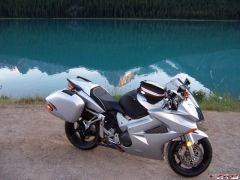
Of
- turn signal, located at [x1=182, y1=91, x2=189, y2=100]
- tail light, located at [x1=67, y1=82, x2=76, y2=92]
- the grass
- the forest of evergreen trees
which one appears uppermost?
turn signal, located at [x1=182, y1=91, x2=189, y2=100]

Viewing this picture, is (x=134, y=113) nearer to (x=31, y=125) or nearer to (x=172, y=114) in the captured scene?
(x=172, y=114)

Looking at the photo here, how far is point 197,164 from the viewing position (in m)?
5.45

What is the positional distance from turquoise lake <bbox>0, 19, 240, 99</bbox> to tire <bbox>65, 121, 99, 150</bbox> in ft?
40.4

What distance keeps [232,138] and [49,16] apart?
91.4 meters

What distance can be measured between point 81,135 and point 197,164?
179cm

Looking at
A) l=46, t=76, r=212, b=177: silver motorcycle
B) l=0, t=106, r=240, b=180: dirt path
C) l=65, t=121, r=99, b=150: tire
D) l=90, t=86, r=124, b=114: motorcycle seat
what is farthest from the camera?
l=65, t=121, r=99, b=150: tire

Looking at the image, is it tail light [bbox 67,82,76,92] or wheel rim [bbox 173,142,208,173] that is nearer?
wheel rim [bbox 173,142,208,173]

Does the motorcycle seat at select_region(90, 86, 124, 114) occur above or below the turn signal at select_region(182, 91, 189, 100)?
below

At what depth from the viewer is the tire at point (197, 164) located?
537cm

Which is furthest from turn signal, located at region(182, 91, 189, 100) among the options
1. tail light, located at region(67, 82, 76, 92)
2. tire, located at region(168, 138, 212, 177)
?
tail light, located at region(67, 82, 76, 92)

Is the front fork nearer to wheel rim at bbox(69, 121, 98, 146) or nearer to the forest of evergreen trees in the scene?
wheel rim at bbox(69, 121, 98, 146)

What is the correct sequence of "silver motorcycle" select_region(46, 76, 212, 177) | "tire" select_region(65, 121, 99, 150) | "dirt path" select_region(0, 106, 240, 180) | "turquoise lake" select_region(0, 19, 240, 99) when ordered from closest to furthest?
"silver motorcycle" select_region(46, 76, 212, 177), "dirt path" select_region(0, 106, 240, 180), "tire" select_region(65, 121, 99, 150), "turquoise lake" select_region(0, 19, 240, 99)

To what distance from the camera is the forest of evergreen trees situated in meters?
94.2

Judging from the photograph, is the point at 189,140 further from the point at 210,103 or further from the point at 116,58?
the point at 116,58
